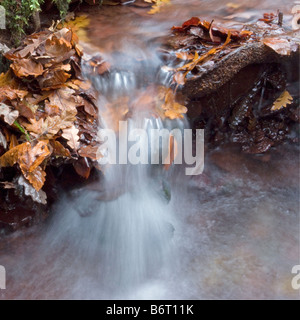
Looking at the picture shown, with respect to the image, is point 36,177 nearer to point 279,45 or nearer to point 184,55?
point 184,55

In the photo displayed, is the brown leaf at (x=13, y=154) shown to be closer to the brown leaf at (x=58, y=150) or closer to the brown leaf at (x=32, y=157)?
the brown leaf at (x=32, y=157)

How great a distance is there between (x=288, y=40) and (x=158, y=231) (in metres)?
1.99

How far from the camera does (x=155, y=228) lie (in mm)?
2598

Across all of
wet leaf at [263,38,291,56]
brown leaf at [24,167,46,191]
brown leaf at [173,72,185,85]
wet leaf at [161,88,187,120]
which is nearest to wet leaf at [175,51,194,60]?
brown leaf at [173,72,185,85]

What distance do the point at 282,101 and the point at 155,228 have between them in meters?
1.86

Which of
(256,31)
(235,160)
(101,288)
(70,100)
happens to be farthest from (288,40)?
(101,288)

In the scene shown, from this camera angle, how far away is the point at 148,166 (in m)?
2.73

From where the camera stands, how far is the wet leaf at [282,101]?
337cm

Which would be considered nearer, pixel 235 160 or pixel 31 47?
pixel 31 47

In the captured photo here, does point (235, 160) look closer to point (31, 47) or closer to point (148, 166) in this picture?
point (148, 166)

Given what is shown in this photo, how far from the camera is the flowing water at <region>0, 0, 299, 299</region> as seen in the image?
222 cm

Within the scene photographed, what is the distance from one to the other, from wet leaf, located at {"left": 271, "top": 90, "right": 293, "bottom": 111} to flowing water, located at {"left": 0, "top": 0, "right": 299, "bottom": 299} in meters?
0.44

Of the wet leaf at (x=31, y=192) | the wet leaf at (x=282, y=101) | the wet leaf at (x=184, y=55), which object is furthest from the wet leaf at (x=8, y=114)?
the wet leaf at (x=282, y=101)

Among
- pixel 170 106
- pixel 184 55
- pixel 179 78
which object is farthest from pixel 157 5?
pixel 170 106
